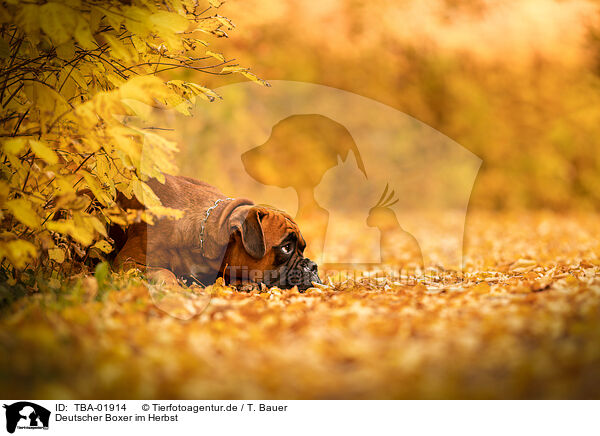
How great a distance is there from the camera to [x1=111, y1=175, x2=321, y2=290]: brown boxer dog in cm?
338

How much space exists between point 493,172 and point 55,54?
41.5 feet

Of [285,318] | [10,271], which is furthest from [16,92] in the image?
[285,318]

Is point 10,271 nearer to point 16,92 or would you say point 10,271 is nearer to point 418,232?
point 16,92

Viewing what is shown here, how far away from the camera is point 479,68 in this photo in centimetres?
1295

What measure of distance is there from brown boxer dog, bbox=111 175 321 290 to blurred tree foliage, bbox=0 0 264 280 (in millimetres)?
496

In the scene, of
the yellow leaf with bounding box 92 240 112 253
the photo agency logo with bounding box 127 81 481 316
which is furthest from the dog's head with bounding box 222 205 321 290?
the photo agency logo with bounding box 127 81 481 316

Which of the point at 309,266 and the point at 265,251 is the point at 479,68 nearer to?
the point at 309,266

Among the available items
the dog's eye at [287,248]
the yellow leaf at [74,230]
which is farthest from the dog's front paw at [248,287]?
the yellow leaf at [74,230]

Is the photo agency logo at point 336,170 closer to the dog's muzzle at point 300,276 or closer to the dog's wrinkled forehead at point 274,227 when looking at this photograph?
the dog's muzzle at point 300,276

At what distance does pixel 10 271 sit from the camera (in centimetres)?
304

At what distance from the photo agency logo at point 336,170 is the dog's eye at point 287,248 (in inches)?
37.4

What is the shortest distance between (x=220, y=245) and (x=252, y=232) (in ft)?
0.80

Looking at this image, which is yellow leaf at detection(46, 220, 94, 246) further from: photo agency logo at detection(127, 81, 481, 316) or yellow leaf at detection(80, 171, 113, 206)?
photo agency logo at detection(127, 81, 481, 316)

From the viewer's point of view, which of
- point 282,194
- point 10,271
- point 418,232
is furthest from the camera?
point 418,232
